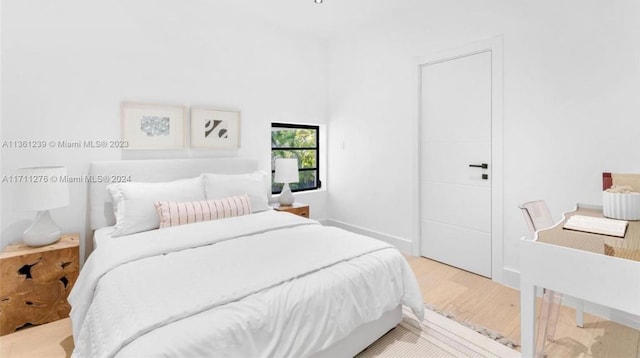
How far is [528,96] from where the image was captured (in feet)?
8.35

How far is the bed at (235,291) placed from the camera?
4.06 feet

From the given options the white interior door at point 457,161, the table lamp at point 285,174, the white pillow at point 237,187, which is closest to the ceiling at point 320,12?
the white interior door at point 457,161

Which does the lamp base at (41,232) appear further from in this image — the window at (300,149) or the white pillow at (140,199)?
the window at (300,149)

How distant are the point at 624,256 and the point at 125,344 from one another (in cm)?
191

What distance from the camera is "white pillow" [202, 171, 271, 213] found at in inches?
116

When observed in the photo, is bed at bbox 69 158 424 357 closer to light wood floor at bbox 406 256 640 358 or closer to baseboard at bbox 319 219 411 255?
light wood floor at bbox 406 256 640 358

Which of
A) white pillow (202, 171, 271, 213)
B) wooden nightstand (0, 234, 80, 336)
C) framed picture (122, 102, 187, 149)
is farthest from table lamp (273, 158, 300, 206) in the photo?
wooden nightstand (0, 234, 80, 336)

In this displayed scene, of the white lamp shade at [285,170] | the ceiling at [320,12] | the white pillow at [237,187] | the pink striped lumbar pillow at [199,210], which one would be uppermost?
the ceiling at [320,12]

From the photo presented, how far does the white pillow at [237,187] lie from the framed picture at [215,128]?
512 mm

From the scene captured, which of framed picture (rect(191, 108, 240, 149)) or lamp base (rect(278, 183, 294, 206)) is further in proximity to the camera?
lamp base (rect(278, 183, 294, 206))

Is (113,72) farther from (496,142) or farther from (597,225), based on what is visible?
(597,225)

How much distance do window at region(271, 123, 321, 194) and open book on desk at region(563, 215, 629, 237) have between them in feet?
10.4

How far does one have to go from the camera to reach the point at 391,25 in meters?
3.55

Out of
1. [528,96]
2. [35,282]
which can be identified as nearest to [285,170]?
[35,282]
